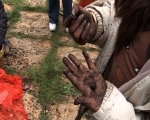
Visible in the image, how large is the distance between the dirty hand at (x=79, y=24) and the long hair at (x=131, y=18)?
15cm

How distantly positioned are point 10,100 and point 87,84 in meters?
1.35

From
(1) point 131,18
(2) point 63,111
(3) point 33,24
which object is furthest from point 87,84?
(3) point 33,24

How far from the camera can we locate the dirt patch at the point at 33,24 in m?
3.52

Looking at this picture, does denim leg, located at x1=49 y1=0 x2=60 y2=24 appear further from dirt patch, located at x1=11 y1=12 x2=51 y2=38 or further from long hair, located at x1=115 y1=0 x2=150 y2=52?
long hair, located at x1=115 y1=0 x2=150 y2=52

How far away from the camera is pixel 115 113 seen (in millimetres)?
1089

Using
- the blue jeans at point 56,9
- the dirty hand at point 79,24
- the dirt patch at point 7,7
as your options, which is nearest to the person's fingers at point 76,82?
the dirty hand at point 79,24

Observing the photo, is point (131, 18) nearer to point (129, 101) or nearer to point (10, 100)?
point (129, 101)

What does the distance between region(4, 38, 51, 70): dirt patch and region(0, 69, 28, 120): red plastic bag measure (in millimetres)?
464

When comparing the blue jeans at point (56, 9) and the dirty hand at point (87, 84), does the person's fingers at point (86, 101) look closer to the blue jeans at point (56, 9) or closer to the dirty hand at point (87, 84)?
the dirty hand at point (87, 84)

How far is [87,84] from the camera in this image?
41.7 inches

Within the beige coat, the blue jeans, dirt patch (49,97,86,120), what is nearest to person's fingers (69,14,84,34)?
the beige coat

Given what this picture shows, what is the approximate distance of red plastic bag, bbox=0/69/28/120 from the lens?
85.9 inches

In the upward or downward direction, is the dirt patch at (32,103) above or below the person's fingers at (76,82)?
below

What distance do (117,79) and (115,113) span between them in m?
0.26
